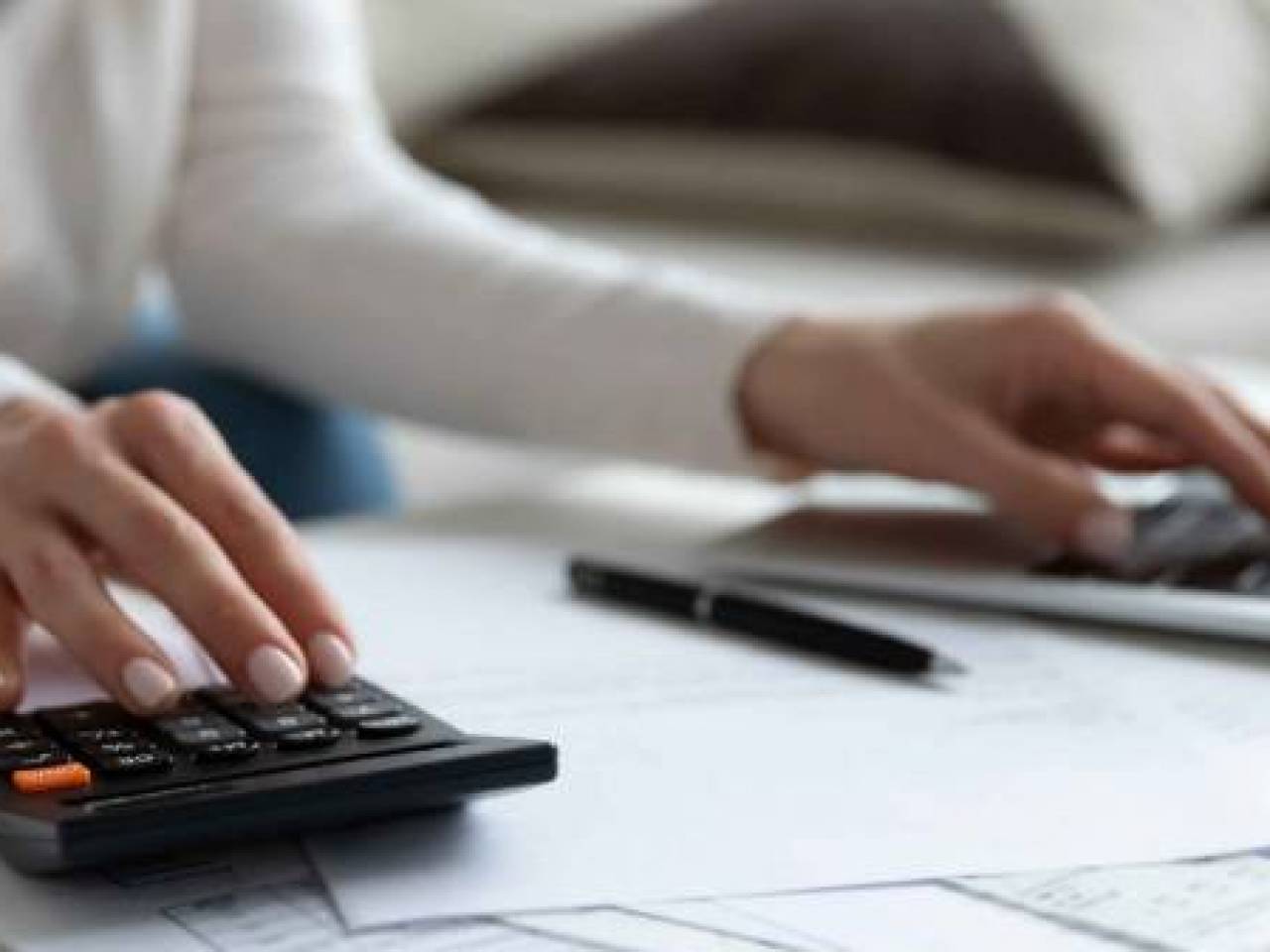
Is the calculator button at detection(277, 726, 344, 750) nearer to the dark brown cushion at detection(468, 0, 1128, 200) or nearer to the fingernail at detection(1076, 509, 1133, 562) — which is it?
the fingernail at detection(1076, 509, 1133, 562)

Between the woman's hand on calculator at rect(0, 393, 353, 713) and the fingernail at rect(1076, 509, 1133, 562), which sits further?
the fingernail at rect(1076, 509, 1133, 562)

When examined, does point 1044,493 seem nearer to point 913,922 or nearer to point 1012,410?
point 1012,410

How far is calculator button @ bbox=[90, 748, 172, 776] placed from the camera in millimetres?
493

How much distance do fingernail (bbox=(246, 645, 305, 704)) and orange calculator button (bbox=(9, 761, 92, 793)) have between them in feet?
0.22

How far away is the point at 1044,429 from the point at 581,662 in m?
0.24

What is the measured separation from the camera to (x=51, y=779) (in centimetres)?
49

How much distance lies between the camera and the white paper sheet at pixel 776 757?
502 millimetres

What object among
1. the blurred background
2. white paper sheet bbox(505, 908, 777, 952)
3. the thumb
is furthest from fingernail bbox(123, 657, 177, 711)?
the blurred background

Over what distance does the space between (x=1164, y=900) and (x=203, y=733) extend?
200mm

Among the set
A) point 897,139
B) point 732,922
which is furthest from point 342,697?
point 897,139

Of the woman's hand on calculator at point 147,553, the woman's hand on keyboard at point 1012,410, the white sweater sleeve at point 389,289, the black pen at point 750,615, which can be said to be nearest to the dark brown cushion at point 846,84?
the white sweater sleeve at point 389,289

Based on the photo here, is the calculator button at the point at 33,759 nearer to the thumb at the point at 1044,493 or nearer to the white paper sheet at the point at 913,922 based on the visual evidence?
the white paper sheet at the point at 913,922

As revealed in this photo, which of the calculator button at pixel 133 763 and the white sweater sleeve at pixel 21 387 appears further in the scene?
the white sweater sleeve at pixel 21 387

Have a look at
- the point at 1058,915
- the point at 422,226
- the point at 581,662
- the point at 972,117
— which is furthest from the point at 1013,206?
the point at 1058,915
